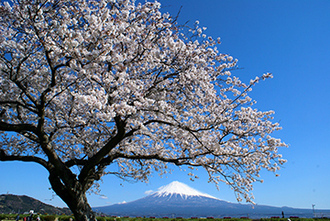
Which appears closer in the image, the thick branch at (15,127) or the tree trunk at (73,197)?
the thick branch at (15,127)

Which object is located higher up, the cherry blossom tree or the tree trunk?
the cherry blossom tree

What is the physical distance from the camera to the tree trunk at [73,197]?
8.58 m

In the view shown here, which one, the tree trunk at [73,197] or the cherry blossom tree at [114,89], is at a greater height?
the cherry blossom tree at [114,89]

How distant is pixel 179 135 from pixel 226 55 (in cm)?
366

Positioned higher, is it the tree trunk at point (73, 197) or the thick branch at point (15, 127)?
the thick branch at point (15, 127)

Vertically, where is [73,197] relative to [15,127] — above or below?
below

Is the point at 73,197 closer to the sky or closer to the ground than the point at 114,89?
closer to the ground

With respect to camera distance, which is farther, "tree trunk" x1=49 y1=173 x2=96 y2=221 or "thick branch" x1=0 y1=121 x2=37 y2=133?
"tree trunk" x1=49 y1=173 x2=96 y2=221

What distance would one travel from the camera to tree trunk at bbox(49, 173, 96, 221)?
28.2 feet

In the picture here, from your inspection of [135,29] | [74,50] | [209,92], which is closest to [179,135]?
[209,92]

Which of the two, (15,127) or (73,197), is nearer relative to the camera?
(15,127)

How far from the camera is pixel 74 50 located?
589 cm

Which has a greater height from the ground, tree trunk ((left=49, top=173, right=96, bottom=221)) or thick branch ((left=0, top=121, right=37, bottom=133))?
thick branch ((left=0, top=121, right=37, bottom=133))

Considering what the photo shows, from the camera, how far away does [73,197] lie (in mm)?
8664
